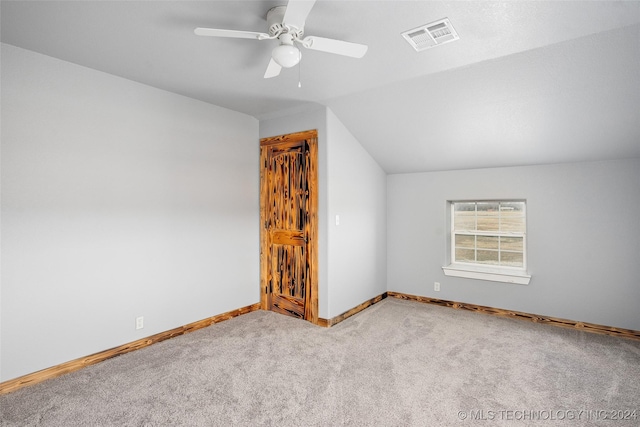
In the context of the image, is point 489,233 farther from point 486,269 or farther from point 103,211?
point 103,211

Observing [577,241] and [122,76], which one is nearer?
[122,76]

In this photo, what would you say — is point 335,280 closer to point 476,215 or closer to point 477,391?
point 477,391

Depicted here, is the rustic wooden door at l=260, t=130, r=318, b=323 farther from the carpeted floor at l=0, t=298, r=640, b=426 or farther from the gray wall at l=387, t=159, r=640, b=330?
the gray wall at l=387, t=159, r=640, b=330

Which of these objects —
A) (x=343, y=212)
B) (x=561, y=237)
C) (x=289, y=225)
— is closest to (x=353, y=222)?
(x=343, y=212)

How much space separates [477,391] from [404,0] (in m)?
2.54

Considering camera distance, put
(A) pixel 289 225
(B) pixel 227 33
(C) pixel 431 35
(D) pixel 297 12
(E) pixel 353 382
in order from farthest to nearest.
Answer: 1. (A) pixel 289 225
2. (E) pixel 353 382
3. (C) pixel 431 35
4. (B) pixel 227 33
5. (D) pixel 297 12

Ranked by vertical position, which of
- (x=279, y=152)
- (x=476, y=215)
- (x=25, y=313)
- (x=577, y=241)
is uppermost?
(x=279, y=152)

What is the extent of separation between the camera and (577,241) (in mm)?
3545

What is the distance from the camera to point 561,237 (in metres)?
3.63

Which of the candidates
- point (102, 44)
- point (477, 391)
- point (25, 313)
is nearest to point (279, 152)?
point (102, 44)

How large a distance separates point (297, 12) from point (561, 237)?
3.58m

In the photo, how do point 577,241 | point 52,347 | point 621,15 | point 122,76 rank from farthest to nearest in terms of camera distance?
point 577,241 → point 122,76 → point 52,347 → point 621,15

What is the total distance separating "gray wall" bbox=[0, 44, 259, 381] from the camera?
7.91 feet

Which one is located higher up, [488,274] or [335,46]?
[335,46]
